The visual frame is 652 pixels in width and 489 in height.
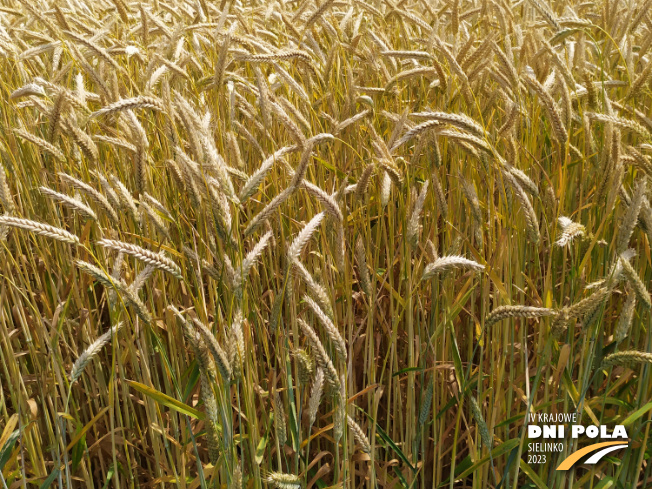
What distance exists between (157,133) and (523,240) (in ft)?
4.11

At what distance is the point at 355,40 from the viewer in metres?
2.51

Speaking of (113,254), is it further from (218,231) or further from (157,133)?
(218,231)

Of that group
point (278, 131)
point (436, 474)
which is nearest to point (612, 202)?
point (436, 474)

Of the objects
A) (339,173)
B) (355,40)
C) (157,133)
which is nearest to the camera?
(339,173)

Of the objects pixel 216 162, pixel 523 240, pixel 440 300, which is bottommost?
pixel 440 300

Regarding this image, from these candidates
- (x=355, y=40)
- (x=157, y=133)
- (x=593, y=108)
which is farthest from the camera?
(x=355, y=40)

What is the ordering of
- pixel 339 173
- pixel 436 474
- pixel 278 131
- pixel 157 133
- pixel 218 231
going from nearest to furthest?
pixel 218 231 → pixel 436 474 → pixel 339 173 → pixel 157 133 → pixel 278 131

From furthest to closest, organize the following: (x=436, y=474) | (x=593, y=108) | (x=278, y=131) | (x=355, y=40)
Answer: (x=355, y=40) < (x=278, y=131) < (x=593, y=108) < (x=436, y=474)

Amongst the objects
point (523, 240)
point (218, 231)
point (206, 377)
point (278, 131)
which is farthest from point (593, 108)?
point (206, 377)

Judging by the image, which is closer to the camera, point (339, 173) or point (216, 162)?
point (216, 162)

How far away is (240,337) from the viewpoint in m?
1.03

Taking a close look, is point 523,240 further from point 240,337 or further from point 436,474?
point 240,337

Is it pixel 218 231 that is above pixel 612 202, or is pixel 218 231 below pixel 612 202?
above

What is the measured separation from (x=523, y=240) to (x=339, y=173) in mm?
609
